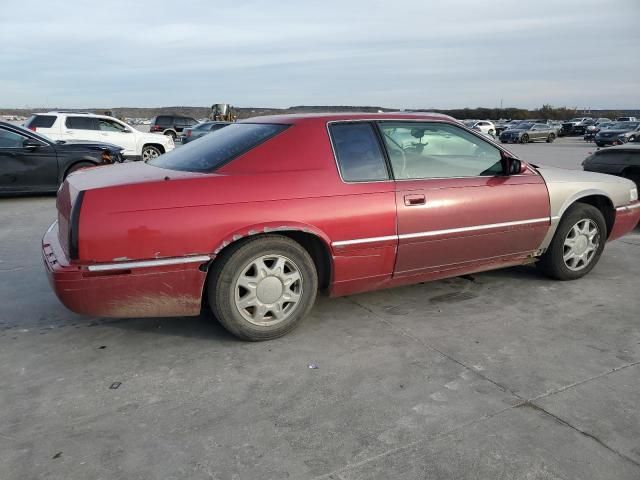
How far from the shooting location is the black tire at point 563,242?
449cm

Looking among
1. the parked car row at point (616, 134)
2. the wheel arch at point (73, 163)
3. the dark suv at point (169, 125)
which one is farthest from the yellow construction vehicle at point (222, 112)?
the wheel arch at point (73, 163)

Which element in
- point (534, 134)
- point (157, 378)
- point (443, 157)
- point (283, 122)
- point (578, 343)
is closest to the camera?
point (157, 378)

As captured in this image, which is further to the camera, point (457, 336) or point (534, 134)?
point (534, 134)

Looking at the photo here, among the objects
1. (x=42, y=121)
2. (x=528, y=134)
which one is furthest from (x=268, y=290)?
(x=528, y=134)

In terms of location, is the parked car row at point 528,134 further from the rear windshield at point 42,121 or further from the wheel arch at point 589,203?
the wheel arch at point 589,203

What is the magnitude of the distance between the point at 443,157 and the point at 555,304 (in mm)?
1459

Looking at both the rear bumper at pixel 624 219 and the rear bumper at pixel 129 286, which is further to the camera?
the rear bumper at pixel 624 219

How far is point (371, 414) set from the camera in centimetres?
260

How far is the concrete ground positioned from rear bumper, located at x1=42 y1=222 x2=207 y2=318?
0.33 m

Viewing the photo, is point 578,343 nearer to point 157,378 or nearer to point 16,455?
point 157,378

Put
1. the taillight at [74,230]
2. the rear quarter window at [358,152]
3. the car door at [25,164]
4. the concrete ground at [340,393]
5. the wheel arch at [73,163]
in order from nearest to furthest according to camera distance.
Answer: the concrete ground at [340,393]
the taillight at [74,230]
the rear quarter window at [358,152]
the car door at [25,164]
the wheel arch at [73,163]

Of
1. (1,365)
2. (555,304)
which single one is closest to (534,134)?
(555,304)

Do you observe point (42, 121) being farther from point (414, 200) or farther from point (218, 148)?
point (414, 200)

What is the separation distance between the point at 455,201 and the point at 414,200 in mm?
367
